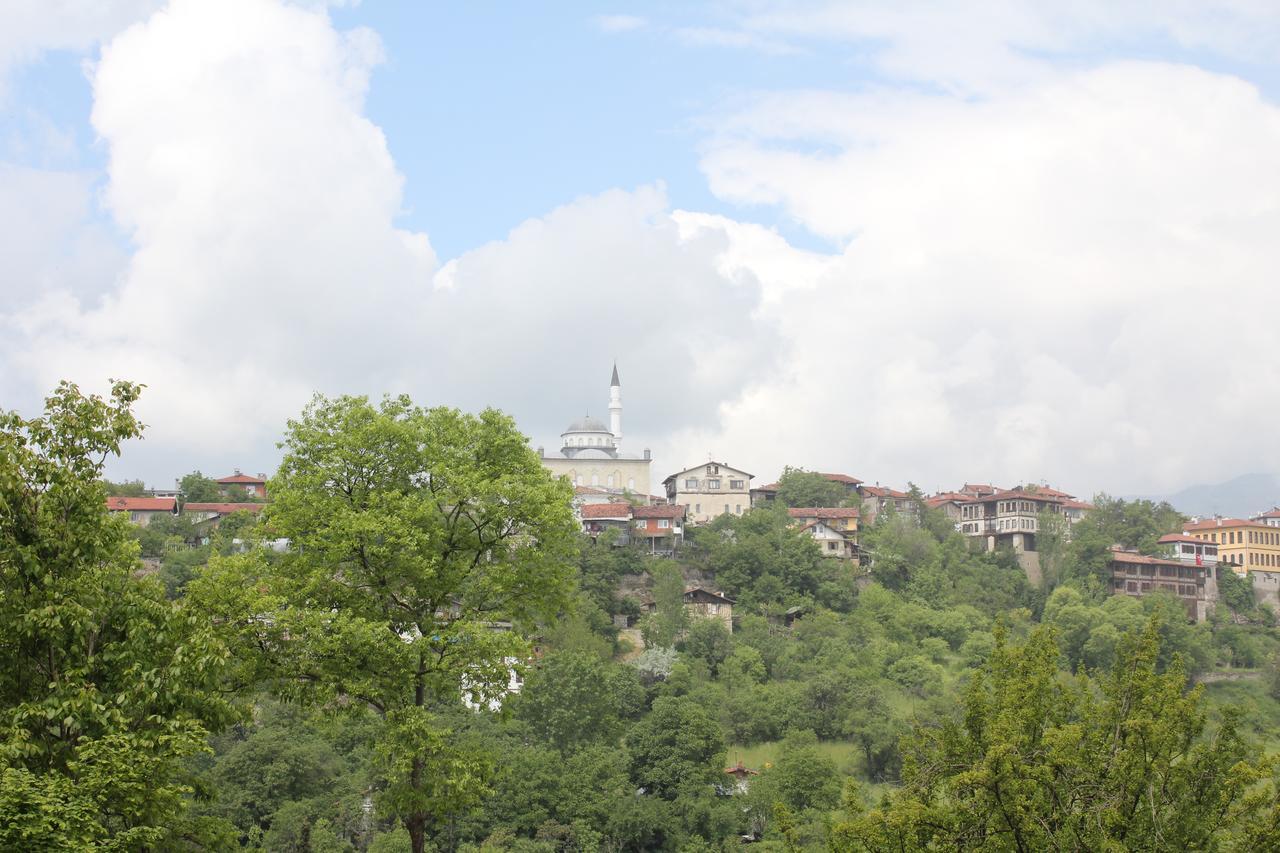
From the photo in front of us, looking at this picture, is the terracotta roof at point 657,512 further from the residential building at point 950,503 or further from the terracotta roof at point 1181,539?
the terracotta roof at point 1181,539

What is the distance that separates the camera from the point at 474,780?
1492cm

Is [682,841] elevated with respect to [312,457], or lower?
lower

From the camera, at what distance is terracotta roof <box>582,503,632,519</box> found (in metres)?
63.1

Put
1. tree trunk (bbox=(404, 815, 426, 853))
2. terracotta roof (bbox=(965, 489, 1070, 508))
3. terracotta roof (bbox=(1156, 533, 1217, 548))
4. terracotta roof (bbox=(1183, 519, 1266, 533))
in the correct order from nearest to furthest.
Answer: tree trunk (bbox=(404, 815, 426, 853)) → terracotta roof (bbox=(1156, 533, 1217, 548)) → terracotta roof (bbox=(965, 489, 1070, 508)) → terracotta roof (bbox=(1183, 519, 1266, 533))

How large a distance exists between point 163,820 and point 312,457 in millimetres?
5400

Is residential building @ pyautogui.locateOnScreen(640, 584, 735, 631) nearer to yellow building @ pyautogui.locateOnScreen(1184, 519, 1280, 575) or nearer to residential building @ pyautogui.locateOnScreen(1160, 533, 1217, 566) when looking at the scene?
residential building @ pyautogui.locateOnScreen(1160, 533, 1217, 566)

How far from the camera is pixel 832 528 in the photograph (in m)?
65.6

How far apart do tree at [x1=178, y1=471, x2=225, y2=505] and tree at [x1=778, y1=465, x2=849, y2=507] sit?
28.5 metres

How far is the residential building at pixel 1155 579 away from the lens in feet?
218

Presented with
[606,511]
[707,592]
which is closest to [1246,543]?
[707,592]

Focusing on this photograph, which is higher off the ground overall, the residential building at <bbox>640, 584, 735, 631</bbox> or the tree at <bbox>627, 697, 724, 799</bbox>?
the residential building at <bbox>640, 584, 735, 631</bbox>

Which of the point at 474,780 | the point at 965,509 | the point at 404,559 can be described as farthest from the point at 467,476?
the point at 965,509

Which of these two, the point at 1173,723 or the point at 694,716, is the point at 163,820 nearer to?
the point at 1173,723

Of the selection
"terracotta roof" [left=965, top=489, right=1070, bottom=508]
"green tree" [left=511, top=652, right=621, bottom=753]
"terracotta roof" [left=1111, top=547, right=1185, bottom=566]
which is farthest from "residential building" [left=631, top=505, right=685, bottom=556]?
"green tree" [left=511, top=652, right=621, bottom=753]
